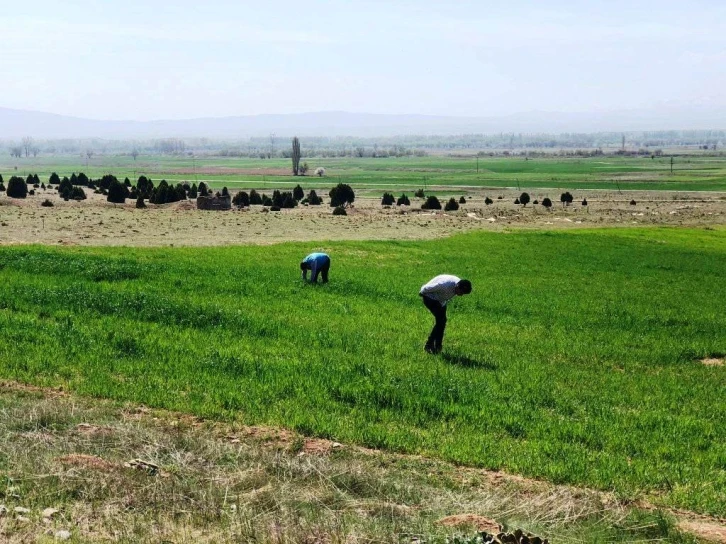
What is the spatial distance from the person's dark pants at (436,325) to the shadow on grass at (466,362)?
10.8 inches

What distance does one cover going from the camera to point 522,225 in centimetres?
6247

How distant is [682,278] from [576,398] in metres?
21.2

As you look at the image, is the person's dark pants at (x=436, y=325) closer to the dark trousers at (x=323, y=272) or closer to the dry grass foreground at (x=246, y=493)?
the dry grass foreground at (x=246, y=493)

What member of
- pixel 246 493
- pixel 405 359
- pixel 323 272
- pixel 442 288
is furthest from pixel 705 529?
pixel 323 272

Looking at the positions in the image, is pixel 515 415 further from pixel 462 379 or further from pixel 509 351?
pixel 509 351

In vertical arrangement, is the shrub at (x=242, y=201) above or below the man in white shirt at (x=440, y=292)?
below

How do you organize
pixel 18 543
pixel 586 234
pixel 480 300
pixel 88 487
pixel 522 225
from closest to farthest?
1. pixel 18 543
2. pixel 88 487
3. pixel 480 300
4. pixel 586 234
5. pixel 522 225

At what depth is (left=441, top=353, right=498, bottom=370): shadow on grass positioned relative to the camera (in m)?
15.0

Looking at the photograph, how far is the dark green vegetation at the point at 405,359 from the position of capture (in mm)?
10312

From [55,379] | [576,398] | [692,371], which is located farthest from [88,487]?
[692,371]

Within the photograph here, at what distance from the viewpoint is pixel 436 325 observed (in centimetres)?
1538

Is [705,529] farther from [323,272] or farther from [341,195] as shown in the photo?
[341,195]

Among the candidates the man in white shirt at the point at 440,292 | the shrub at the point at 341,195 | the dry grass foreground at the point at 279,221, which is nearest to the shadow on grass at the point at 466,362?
the man in white shirt at the point at 440,292

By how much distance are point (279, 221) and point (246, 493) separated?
165 feet
